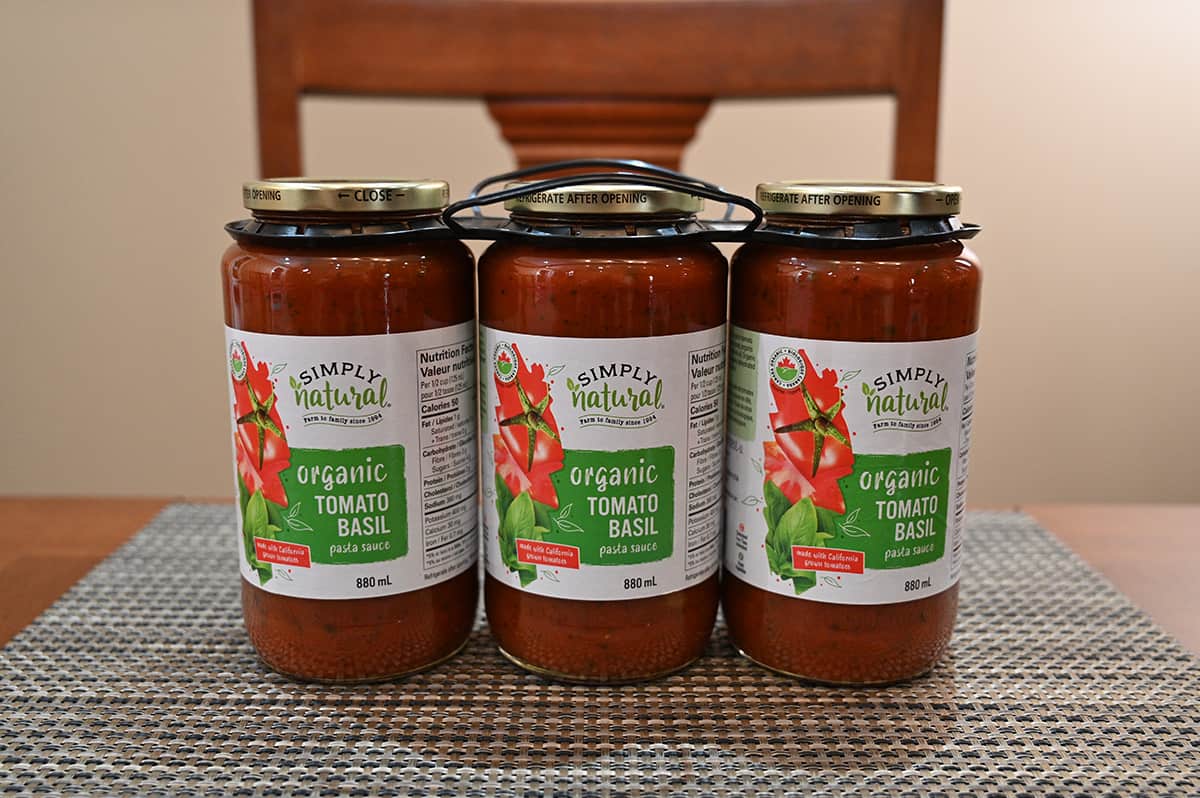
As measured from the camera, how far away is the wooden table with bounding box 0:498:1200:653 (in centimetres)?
81

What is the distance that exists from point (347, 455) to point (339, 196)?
0.51 feet

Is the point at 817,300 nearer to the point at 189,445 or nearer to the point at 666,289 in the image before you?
the point at 666,289

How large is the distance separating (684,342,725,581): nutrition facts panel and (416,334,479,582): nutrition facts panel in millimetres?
149

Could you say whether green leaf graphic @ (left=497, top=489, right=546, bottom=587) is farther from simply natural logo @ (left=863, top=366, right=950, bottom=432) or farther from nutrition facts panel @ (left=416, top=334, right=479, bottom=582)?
simply natural logo @ (left=863, top=366, right=950, bottom=432)

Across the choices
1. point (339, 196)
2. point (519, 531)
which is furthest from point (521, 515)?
point (339, 196)

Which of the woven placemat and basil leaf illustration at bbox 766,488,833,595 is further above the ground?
basil leaf illustration at bbox 766,488,833,595

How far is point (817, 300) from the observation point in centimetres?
65

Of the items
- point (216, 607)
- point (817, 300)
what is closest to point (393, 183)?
point (817, 300)

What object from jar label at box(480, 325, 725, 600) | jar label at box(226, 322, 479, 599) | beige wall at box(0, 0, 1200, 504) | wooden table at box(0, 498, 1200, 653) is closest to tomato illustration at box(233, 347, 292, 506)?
jar label at box(226, 322, 479, 599)

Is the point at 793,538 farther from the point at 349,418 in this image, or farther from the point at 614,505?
the point at 349,418

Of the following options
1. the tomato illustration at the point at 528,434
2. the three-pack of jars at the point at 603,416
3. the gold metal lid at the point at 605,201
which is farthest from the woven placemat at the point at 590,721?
the gold metal lid at the point at 605,201

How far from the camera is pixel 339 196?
63 cm

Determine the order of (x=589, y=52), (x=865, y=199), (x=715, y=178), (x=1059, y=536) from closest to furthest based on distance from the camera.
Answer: (x=865, y=199) → (x=1059, y=536) → (x=589, y=52) → (x=715, y=178)

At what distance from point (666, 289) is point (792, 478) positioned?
5.6 inches
